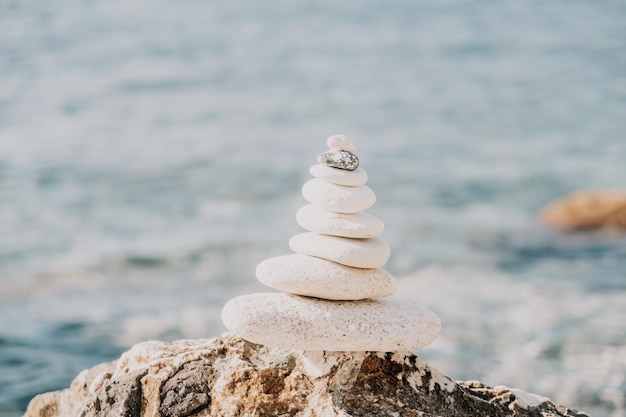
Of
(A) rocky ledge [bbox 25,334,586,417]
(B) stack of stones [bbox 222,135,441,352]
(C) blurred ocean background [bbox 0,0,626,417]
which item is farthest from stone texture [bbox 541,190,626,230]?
(B) stack of stones [bbox 222,135,441,352]

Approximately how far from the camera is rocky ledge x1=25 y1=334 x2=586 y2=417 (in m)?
4.07

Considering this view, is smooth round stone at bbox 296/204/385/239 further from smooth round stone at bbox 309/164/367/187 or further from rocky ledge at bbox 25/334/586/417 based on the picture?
rocky ledge at bbox 25/334/586/417

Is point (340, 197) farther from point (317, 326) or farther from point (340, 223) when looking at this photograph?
point (317, 326)

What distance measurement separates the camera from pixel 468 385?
4.72 m

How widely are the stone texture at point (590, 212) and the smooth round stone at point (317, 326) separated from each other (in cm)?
959

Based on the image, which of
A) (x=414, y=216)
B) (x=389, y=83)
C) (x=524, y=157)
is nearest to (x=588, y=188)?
(x=524, y=157)

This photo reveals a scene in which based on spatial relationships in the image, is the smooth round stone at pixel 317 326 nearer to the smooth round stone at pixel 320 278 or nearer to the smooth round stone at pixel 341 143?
the smooth round stone at pixel 320 278

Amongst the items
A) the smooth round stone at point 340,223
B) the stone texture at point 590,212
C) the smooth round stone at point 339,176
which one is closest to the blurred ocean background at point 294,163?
the stone texture at point 590,212

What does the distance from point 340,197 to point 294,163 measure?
1187 cm

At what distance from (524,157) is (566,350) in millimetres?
8199

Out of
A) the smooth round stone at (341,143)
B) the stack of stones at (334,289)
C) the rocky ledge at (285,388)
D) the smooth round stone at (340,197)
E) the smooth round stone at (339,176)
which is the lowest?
the rocky ledge at (285,388)

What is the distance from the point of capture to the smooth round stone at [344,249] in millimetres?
4156

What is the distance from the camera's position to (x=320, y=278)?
13.6 ft

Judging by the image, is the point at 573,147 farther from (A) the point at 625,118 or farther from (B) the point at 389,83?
(B) the point at 389,83
